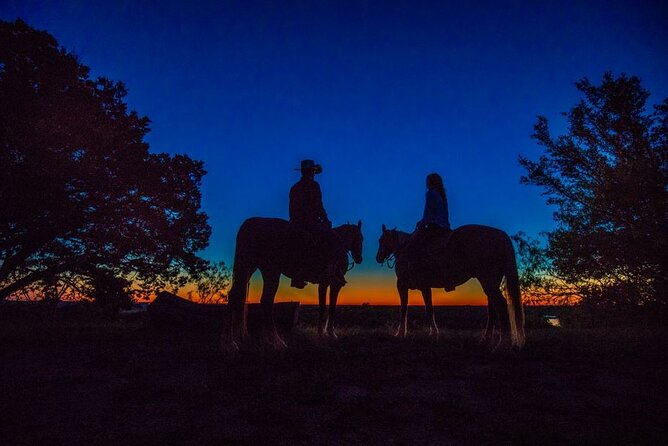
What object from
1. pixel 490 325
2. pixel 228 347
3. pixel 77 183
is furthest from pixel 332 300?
pixel 77 183

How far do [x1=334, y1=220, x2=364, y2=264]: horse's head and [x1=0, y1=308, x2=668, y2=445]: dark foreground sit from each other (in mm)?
3455

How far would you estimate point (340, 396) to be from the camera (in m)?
4.17

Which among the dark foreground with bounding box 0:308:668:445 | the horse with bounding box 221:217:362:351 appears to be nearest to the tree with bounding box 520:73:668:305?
the dark foreground with bounding box 0:308:668:445

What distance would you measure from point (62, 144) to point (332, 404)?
38.1 feet

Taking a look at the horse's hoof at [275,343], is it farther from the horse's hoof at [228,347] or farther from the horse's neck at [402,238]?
the horse's neck at [402,238]

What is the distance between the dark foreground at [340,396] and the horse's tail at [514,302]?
0.43m

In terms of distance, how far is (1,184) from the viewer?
9914mm

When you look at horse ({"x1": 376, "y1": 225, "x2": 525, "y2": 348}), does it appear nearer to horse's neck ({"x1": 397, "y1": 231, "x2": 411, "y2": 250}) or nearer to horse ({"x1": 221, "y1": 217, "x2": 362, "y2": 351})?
horse's neck ({"x1": 397, "y1": 231, "x2": 411, "y2": 250})

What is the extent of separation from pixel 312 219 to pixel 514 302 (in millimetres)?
4641

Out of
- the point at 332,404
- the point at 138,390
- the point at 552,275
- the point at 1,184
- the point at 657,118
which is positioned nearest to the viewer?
the point at 332,404

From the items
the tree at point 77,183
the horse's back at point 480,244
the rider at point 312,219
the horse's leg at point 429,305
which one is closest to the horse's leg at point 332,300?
the rider at point 312,219

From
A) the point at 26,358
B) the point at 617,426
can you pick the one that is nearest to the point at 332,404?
the point at 617,426

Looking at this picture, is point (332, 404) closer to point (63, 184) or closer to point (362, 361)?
point (362, 361)

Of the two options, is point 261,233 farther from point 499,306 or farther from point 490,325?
point 490,325
